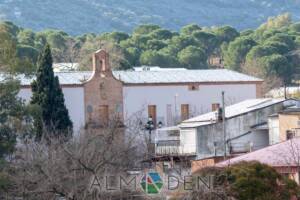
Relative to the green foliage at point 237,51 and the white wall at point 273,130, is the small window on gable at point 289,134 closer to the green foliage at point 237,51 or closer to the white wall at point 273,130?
the white wall at point 273,130

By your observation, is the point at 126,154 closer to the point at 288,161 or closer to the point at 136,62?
the point at 288,161

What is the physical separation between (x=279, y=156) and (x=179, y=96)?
1382 inches

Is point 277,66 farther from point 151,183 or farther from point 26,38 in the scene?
point 151,183

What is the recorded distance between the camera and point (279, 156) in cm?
4419

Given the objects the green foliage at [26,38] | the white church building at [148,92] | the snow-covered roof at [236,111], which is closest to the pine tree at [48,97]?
the snow-covered roof at [236,111]

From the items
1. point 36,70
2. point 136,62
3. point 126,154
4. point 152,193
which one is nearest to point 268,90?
point 136,62

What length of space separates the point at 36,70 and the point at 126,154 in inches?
836

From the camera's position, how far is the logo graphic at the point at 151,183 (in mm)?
39656

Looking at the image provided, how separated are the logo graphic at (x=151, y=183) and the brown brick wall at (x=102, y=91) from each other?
3453 cm

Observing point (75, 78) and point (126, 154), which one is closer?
point (126, 154)

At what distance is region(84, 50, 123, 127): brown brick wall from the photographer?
249ft

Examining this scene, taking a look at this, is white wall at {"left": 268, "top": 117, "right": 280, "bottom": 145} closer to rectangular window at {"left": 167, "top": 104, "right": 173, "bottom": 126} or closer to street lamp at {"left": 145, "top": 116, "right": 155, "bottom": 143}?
street lamp at {"left": 145, "top": 116, "right": 155, "bottom": 143}

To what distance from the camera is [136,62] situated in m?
107

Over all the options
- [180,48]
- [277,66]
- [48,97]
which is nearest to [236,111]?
[48,97]
